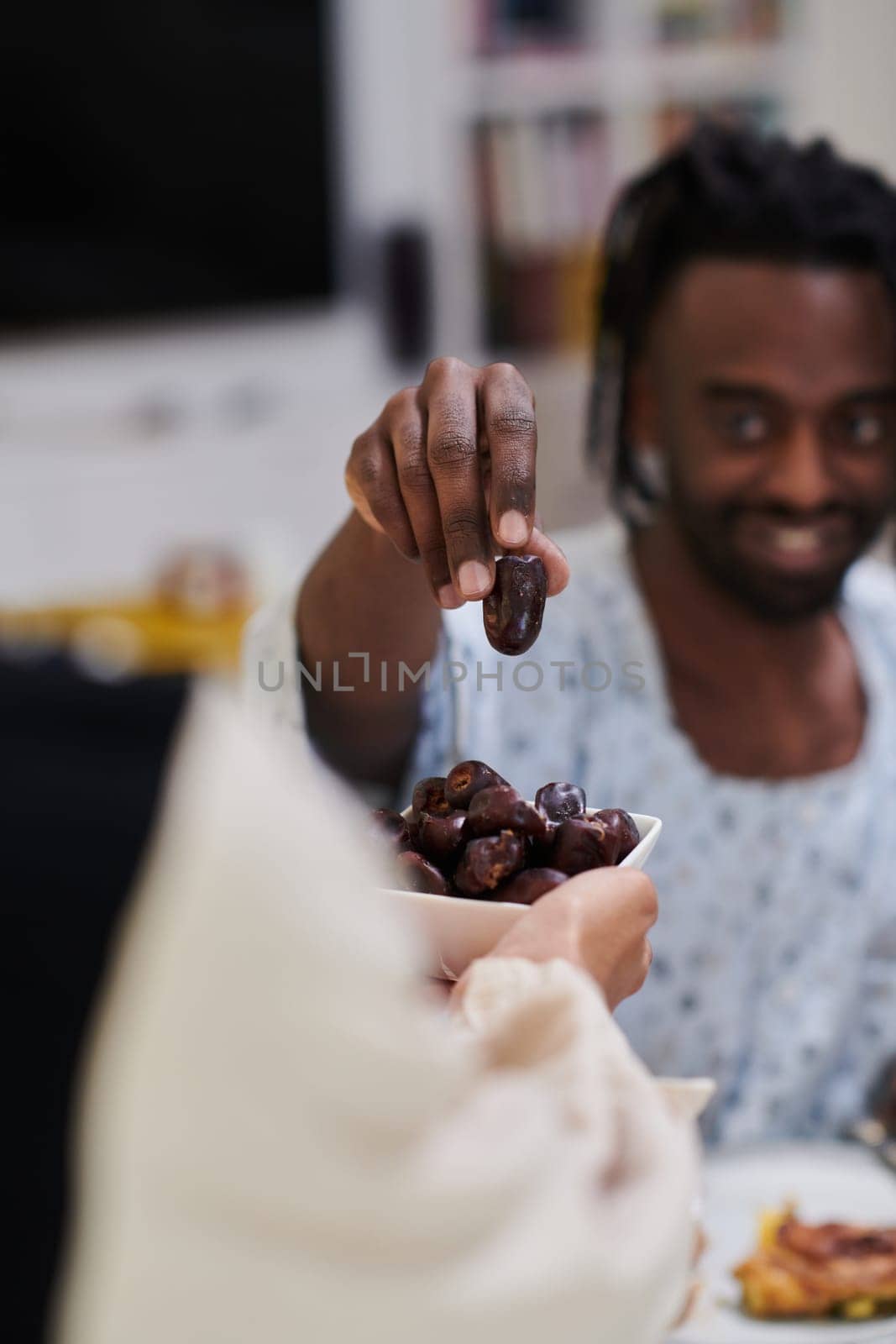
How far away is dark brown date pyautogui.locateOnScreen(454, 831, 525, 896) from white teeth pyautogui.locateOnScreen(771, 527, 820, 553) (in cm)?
45

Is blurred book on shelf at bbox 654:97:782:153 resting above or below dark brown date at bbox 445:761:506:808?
above

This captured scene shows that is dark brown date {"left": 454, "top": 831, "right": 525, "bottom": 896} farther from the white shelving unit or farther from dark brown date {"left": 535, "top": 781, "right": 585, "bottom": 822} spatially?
the white shelving unit

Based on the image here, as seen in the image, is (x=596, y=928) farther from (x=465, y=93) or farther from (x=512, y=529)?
(x=465, y=93)

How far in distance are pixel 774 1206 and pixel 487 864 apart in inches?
12.9

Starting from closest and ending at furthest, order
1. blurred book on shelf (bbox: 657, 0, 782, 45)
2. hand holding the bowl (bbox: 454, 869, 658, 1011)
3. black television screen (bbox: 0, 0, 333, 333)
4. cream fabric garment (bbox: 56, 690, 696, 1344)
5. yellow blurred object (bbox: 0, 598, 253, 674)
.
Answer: cream fabric garment (bbox: 56, 690, 696, 1344), hand holding the bowl (bbox: 454, 869, 658, 1011), yellow blurred object (bbox: 0, 598, 253, 674), black television screen (bbox: 0, 0, 333, 333), blurred book on shelf (bbox: 657, 0, 782, 45)

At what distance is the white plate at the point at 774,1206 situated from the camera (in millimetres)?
542

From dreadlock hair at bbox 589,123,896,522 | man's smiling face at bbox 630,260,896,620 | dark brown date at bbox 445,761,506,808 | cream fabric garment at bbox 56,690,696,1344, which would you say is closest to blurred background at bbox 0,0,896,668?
dreadlock hair at bbox 589,123,896,522

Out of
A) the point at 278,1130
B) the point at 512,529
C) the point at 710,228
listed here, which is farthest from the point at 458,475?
the point at 710,228

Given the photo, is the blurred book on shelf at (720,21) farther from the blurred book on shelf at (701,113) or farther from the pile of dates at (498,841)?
the pile of dates at (498,841)

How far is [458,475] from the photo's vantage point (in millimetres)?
479

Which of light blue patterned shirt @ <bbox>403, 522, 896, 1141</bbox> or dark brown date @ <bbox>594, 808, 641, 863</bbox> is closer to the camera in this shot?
dark brown date @ <bbox>594, 808, 641, 863</bbox>

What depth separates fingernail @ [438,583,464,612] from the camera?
1.57 feet

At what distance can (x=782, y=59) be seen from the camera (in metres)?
2.40

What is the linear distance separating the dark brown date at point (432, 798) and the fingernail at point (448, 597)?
63 millimetres
